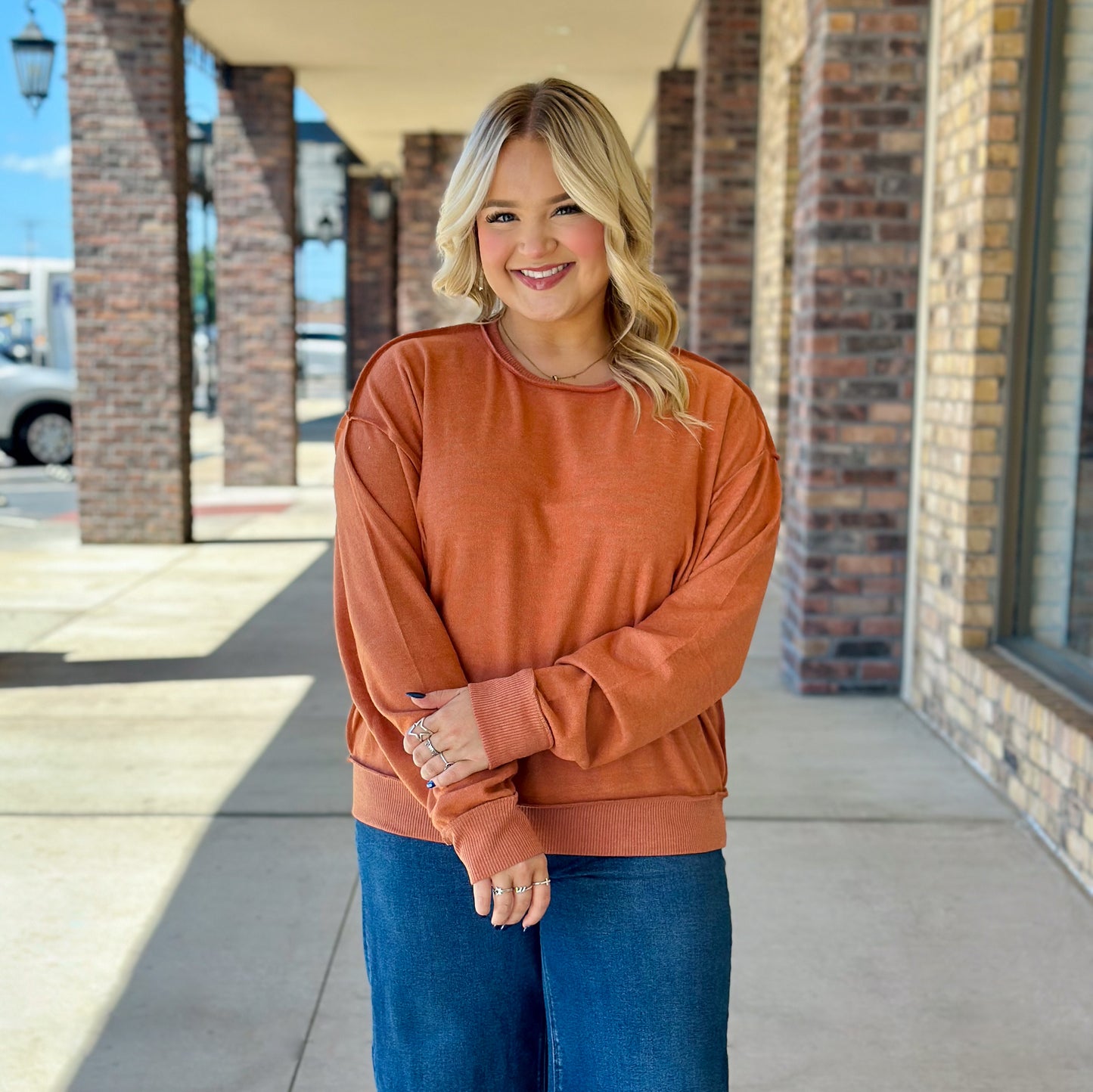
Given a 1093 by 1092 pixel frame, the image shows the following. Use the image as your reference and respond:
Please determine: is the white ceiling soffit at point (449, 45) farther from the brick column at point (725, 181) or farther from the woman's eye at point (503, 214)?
the woman's eye at point (503, 214)

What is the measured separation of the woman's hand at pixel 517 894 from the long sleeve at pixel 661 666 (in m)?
0.12

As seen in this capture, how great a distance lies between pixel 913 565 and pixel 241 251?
8458mm

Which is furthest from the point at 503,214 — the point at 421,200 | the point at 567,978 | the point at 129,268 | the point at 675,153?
the point at 421,200

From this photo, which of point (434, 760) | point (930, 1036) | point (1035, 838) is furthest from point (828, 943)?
point (434, 760)

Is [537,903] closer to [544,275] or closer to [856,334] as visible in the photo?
[544,275]

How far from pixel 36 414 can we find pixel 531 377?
14.3 metres

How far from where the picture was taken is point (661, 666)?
158cm

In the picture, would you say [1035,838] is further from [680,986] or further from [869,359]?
[680,986]

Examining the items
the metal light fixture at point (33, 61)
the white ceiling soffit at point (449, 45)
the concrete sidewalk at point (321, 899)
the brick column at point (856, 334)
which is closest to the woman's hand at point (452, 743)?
the concrete sidewalk at point (321, 899)

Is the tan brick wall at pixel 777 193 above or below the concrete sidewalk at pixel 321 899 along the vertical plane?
above

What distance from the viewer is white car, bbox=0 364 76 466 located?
47.7 ft

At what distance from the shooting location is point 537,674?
1.56m

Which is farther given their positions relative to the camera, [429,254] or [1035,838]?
[429,254]

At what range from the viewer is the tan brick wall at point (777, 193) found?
7801mm
